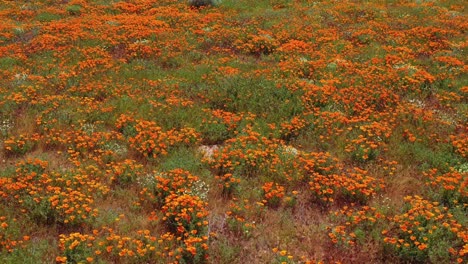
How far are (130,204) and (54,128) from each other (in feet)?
12.1

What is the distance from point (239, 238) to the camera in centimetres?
701

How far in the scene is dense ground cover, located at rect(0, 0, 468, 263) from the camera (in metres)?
6.80

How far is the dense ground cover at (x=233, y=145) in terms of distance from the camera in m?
6.80

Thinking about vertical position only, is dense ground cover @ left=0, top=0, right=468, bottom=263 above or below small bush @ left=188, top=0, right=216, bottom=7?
below

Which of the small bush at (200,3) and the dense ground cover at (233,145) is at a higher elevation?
the small bush at (200,3)

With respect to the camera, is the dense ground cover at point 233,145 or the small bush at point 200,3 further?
the small bush at point 200,3

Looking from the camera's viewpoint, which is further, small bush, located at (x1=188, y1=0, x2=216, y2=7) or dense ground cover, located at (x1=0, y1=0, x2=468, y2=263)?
small bush, located at (x1=188, y1=0, x2=216, y2=7)

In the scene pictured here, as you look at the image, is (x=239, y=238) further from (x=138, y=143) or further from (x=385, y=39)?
(x=385, y=39)

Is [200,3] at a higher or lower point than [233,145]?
higher

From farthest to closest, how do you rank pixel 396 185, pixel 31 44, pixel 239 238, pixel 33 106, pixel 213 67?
pixel 31 44
pixel 213 67
pixel 33 106
pixel 396 185
pixel 239 238

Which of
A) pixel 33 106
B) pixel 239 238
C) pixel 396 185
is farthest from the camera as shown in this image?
pixel 33 106

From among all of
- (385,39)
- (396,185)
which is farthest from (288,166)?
(385,39)

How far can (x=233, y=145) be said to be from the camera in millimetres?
9602

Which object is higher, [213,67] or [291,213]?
[213,67]
